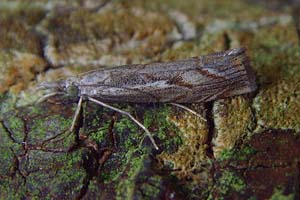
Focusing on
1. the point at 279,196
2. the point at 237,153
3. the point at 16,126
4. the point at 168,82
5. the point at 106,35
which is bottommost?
the point at 279,196

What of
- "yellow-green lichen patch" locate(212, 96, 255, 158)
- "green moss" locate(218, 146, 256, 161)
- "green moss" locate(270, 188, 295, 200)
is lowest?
"green moss" locate(270, 188, 295, 200)

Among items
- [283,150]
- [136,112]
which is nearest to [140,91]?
[136,112]

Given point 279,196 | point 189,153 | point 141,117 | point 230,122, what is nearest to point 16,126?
point 141,117

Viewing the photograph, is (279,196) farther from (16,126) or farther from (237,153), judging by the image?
(16,126)

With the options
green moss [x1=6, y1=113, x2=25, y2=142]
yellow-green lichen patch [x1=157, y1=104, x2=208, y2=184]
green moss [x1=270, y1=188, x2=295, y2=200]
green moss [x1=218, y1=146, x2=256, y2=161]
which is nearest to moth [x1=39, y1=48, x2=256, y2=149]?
yellow-green lichen patch [x1=157, y1=104, x2=208, y2=184]

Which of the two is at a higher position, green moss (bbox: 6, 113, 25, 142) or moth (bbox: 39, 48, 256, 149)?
moth (bbox: 39, 48, 256, 149)

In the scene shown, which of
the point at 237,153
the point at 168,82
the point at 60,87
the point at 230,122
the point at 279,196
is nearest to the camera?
the point at 279,196

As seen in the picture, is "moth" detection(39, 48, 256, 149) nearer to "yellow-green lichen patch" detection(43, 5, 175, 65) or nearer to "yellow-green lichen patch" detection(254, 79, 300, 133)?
"yellow-green lichen patch" detection(254, 79, 300, 133)

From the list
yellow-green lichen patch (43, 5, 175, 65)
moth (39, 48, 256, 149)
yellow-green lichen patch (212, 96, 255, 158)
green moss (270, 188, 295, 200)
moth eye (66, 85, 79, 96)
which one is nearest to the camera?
green moss (270, 188, 295, 200)
